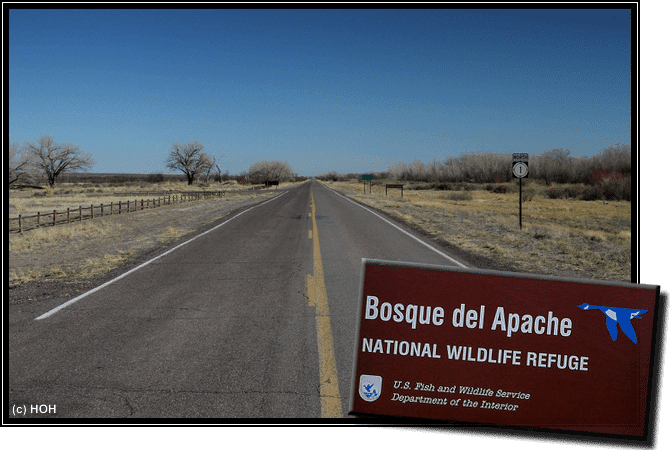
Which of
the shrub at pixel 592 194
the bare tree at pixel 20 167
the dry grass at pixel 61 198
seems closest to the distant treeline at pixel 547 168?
the shrub at pixel 592 194

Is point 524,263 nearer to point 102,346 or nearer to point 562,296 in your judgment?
point 562,296

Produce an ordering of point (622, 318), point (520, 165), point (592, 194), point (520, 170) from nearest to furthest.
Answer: point (622, 318)
point (520, 170)
point (520, 165)
point (592, 194)

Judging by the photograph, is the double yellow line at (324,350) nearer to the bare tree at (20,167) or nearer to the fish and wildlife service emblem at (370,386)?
the fish and wildlife service emblem at (370,386)

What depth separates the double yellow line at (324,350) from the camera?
11.3 feet

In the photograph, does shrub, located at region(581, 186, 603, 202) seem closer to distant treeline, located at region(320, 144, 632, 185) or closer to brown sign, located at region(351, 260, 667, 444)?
distant treeline, located at region(320, 144, 632, 185)

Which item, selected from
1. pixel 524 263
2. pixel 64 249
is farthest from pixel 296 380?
pixel 64 249

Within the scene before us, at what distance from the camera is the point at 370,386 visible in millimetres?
2920

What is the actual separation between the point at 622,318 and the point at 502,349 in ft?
2.83

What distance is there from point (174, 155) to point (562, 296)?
337ft

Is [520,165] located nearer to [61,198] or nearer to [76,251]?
[76,251]

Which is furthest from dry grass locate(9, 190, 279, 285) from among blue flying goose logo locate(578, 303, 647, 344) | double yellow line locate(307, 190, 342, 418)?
blue flying goose logo locate(578, 303, 647, 344)

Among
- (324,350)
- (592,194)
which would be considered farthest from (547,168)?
(324,350)

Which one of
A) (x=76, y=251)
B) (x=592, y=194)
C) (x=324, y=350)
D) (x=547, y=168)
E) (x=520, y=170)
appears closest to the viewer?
(x=324, y=350)

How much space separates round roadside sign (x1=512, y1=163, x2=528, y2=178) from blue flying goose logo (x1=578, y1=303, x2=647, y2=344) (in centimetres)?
1303
